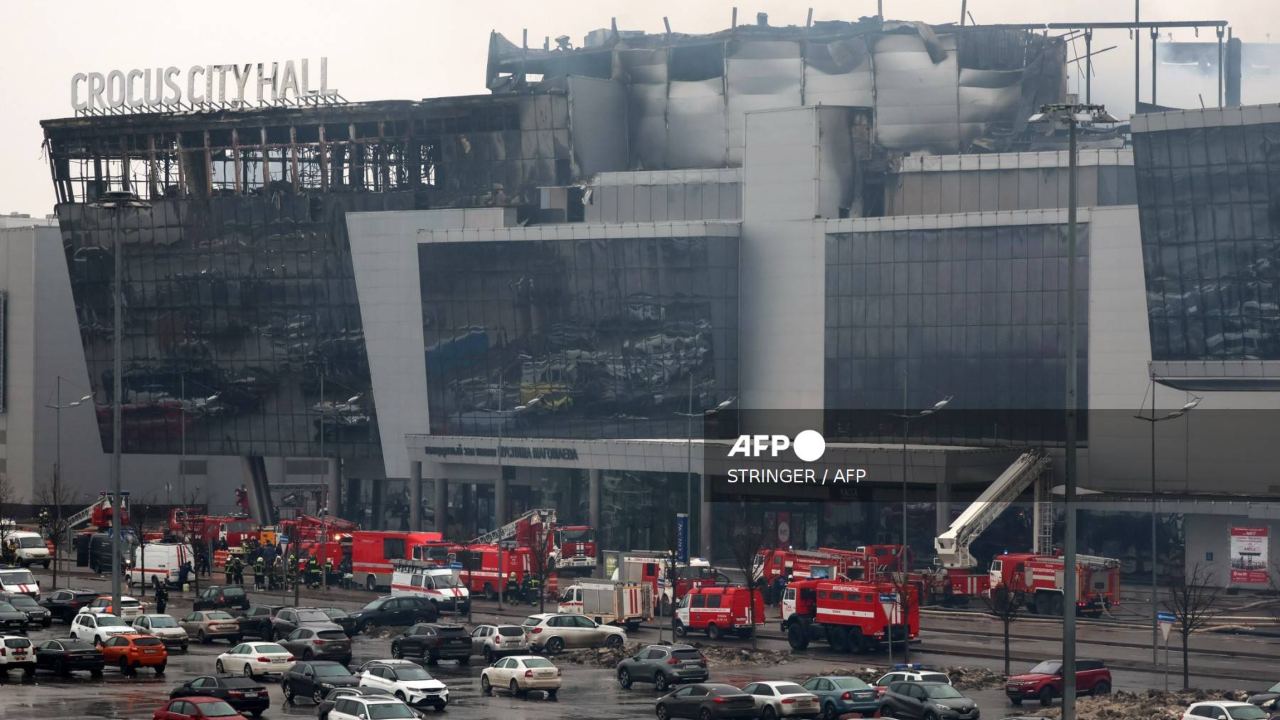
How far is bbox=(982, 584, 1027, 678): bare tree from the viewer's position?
71213mm

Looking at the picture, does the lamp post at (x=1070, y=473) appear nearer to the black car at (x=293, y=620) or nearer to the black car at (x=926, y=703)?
the black car at (x=926, y=703)

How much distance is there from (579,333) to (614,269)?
5.17m

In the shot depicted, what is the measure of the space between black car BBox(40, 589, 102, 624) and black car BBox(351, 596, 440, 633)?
13.0 m

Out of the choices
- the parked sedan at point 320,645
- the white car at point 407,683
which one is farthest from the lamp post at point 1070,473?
the parked sedan at point 320,645

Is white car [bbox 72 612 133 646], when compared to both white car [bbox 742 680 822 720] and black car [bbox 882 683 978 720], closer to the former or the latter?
white car [bbox 742 680 822 720]

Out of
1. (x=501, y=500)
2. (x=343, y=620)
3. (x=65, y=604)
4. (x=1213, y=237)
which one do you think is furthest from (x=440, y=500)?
(x=1213, y=237)

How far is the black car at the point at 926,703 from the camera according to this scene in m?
55.4

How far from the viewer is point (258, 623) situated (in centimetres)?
7869

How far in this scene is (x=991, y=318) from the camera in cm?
12194

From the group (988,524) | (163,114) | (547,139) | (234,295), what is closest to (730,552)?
(988,524)

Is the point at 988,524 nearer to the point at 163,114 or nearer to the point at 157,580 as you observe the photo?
Result: the point at 157,580

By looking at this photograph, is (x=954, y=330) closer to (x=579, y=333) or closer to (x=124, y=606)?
(x=579, y=333)

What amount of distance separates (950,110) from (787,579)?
5511 centimetres

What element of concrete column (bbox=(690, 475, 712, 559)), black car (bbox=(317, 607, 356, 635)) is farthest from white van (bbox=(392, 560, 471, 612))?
concrete column (bbox=(690, 475, 712, 559))
